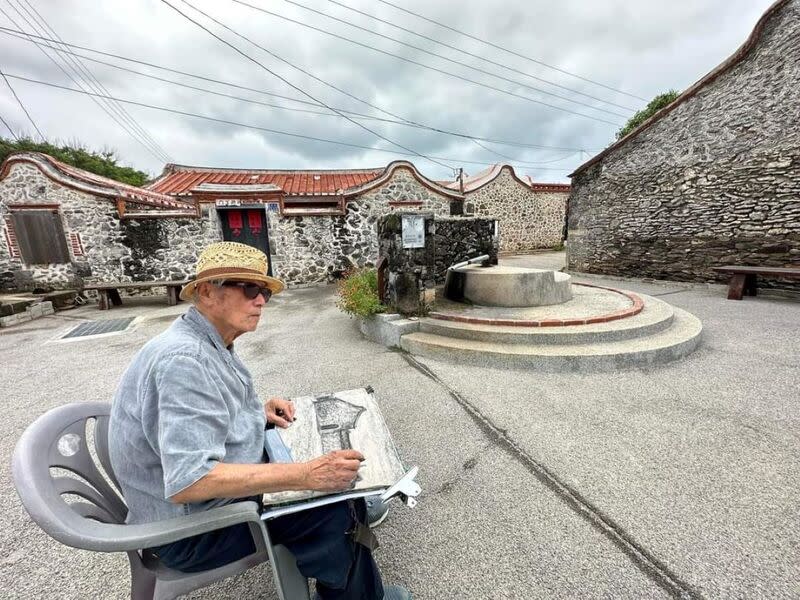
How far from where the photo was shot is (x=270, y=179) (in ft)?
42.2

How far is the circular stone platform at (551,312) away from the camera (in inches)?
165

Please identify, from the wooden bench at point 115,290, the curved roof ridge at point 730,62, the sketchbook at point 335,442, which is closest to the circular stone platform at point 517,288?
the sketchbook at point 335,442

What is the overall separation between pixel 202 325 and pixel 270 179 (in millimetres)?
13253

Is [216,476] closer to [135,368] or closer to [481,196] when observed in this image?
[135,368]

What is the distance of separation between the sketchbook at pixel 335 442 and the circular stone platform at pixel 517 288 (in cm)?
362

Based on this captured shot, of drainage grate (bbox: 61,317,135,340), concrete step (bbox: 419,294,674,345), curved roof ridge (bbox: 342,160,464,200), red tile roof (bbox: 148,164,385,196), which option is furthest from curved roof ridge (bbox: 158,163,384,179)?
concrete step (bbox: 419,294,674,345)

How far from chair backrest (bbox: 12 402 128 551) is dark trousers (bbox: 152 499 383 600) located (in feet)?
0.93

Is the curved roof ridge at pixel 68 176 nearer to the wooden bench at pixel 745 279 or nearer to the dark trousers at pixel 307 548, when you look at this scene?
the dark trousers at pixel 307 548

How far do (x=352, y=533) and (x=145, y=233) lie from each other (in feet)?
34.1

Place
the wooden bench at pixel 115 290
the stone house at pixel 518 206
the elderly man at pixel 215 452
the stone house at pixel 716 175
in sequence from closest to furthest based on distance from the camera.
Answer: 1. the elderly man at pixel 215 452
2. the stone house at pixel 716 175
3. the wooden bench at pixel 115 290
4. the stone house at pixel 518 206

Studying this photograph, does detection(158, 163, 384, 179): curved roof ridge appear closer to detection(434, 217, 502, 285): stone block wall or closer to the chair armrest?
detection(434, 217, 502, 285): stone block wall

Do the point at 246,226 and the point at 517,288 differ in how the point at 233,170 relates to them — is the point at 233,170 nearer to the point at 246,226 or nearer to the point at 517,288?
the point at 246,226

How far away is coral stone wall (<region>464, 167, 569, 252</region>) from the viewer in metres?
15.2

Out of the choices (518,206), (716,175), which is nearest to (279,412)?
(716,175)
